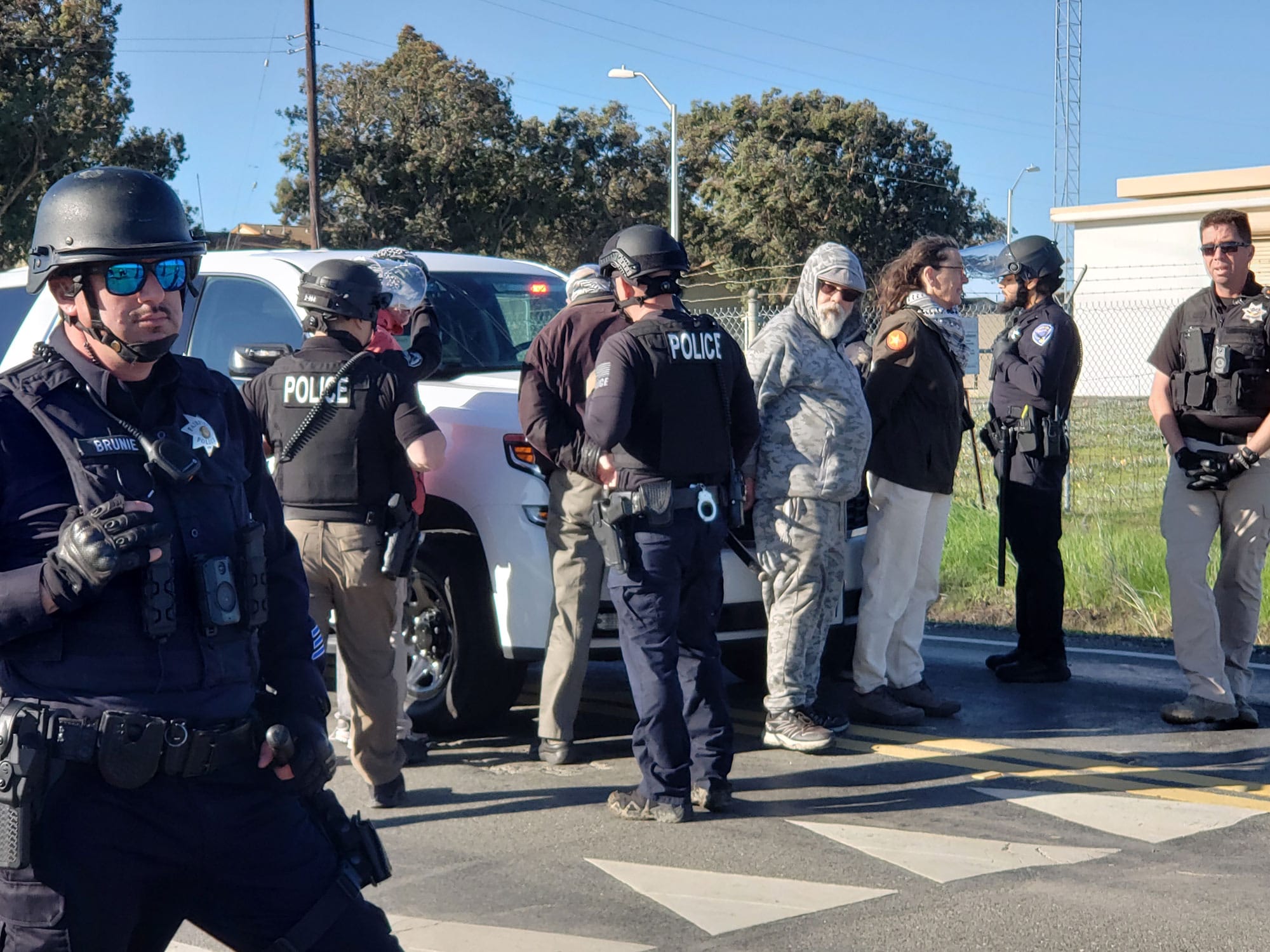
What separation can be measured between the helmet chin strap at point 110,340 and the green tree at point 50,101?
2835 cm

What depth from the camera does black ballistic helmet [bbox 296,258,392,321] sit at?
5348mm

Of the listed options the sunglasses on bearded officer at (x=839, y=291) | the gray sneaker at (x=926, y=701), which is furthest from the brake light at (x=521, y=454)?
the gray sneaker at (x=926, y=701)

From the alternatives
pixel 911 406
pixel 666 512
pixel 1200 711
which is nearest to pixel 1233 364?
pixel 911 406

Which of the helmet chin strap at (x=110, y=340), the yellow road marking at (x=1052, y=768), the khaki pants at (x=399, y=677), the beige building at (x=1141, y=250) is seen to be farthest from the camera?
the beige building at (x=1141, y=250)

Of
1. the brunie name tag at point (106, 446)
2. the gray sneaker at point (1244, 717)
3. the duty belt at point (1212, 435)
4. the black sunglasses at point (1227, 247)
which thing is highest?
the black sunglasses at point (1227, 247)

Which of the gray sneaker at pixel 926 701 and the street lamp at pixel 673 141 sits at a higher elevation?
the street lamp at pixel 673 141

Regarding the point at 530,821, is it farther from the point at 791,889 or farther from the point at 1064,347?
the point at 1064,347

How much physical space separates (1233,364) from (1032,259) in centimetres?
147

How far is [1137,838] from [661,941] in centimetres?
184

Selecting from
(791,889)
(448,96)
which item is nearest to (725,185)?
(448,96)

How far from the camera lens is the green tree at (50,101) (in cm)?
2988

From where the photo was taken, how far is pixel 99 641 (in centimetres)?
248

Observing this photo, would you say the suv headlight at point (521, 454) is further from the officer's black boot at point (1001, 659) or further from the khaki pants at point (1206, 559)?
the officer's black boot at point (1001, 659)

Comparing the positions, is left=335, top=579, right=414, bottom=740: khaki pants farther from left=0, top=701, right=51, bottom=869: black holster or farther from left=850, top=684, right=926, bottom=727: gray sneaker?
left=0, top=701, right=51, bottom=869: black holster
